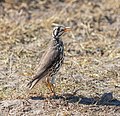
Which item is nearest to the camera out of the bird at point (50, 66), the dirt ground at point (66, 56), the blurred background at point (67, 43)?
the dirt ground at point (66, 56)

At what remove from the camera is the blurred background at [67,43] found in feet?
33.6

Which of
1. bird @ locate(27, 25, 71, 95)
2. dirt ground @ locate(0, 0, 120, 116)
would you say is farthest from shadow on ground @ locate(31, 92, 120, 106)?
bird @ locate(27, 25, 71, 95)

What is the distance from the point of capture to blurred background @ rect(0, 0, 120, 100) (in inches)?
403

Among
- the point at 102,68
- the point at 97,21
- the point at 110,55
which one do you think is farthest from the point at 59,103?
the point at 97,21

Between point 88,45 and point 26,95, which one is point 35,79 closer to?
point 26,95

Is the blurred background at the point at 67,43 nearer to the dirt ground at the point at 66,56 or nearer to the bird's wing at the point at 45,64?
the dirt ground at the point at 66,56

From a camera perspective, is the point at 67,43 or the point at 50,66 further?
the point at 67,43

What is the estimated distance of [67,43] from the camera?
12.8m

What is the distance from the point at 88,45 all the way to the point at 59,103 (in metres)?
3.74

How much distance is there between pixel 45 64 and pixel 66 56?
269 cm

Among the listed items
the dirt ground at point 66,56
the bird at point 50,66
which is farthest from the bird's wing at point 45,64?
the dirt ground at point 66,56

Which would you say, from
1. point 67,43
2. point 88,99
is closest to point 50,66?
point 88,99

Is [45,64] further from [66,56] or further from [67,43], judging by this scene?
[67,43]

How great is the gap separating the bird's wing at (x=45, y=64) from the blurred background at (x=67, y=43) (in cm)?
38
